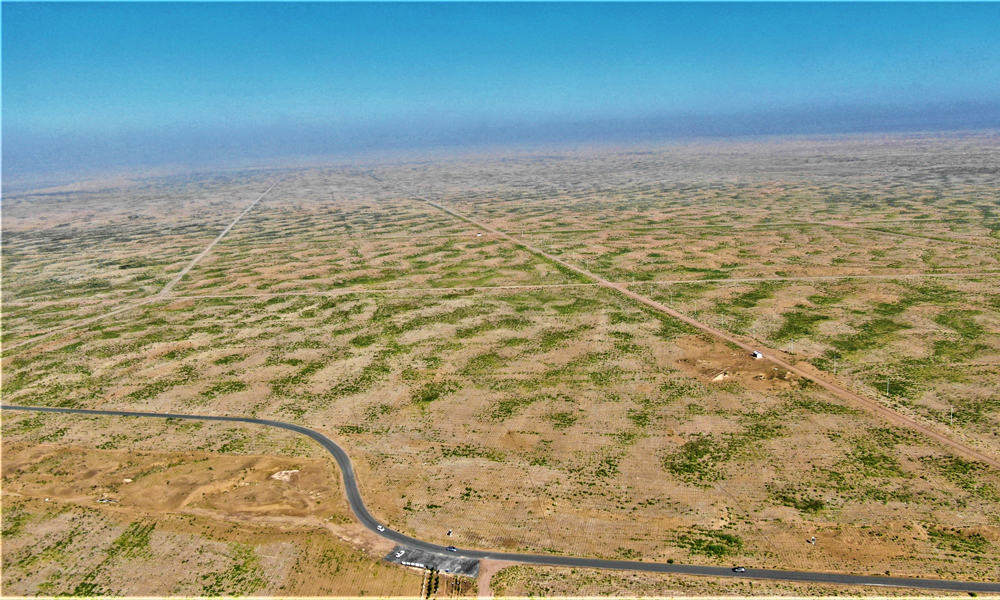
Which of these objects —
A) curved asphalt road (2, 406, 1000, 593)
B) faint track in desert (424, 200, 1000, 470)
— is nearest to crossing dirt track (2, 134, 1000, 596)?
curved asphalt road (2, 406, 1000, 593)

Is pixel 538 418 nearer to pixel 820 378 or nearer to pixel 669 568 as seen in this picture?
pixel 669 568

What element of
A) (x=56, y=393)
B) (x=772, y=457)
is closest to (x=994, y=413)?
(x=772, y=457)

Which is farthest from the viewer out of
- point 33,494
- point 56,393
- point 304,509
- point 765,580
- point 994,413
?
point 56,393

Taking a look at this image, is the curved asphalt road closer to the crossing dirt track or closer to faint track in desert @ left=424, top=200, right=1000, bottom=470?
the crossing dirt track

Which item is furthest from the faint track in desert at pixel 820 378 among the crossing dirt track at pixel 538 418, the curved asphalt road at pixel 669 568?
the curved asphalt road at pixel 669 568

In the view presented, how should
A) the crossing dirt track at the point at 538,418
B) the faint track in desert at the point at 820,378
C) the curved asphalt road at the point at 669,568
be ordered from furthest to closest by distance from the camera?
the faint track in desert at the point at 820,378 < the crossing dirt track at the point at 538,418 < the curved asphalt road at the point at 669,568

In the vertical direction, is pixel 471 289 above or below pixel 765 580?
above

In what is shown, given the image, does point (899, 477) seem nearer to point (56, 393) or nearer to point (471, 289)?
point (471, 289)

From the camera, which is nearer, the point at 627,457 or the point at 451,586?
the point at 451,586

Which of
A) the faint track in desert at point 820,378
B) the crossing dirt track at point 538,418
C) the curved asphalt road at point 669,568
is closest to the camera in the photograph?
the curved asphalt road at point 669,568

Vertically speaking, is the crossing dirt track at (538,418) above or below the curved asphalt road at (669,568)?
above

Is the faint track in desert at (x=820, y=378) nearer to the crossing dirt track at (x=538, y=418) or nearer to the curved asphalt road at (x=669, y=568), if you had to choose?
the crossing dirt track at (x=538, y=418)
